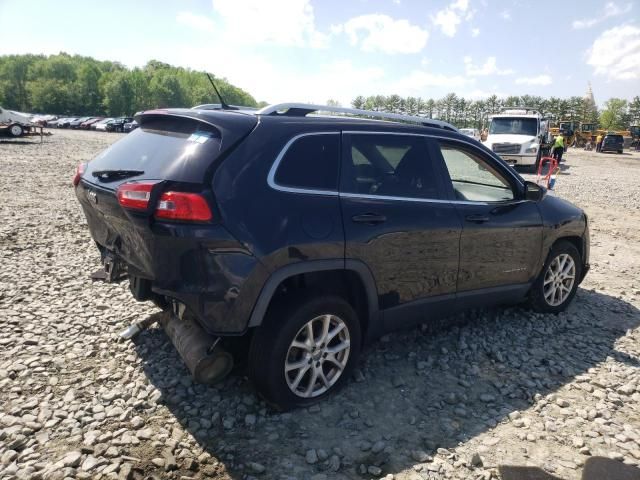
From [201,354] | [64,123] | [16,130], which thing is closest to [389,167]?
[201,354]

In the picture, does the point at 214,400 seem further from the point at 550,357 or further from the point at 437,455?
the point at 550,357

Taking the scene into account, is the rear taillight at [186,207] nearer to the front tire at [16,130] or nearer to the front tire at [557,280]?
the front tire at [557,280]

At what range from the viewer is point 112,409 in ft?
10.0

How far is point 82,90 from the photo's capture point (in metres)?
95.4

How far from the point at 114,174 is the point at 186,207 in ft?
2.82

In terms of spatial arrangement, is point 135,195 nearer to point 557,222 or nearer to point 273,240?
point 273,240

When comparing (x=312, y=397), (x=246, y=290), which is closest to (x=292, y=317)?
(x=246, y=290)

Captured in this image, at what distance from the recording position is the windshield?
71.7ft

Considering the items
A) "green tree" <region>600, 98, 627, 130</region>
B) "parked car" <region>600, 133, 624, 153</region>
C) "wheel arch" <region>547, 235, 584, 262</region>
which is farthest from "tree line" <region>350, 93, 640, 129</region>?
"wheel arch" <region>547, 235, 584, 262</region>

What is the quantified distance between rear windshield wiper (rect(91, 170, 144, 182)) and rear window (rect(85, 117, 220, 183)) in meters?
0.04

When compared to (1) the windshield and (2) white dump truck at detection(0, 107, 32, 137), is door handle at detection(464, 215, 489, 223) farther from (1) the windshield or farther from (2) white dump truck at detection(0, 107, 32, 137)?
(2) white dump truck at detection(0, 107, 32, 137)

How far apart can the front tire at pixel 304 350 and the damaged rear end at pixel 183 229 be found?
0.23m

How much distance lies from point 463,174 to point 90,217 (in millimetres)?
3121

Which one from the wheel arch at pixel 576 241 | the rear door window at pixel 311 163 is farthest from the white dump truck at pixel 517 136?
the rear door window at pixel 311 163
